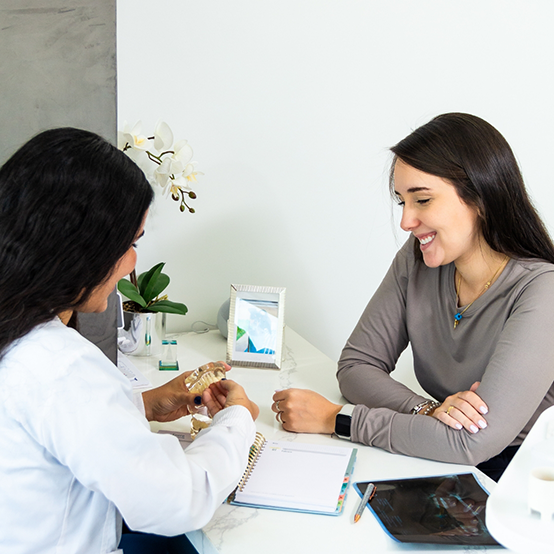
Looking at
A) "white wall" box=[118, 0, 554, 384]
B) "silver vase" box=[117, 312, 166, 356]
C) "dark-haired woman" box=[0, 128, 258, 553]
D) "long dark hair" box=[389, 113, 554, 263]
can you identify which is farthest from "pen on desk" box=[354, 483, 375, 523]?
"white wall" box=[118, 0, 554, 384]

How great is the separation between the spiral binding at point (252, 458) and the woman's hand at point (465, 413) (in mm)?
349

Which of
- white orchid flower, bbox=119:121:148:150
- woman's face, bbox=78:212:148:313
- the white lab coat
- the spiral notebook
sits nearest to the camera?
the white lab coat

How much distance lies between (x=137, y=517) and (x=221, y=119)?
1.38 meters

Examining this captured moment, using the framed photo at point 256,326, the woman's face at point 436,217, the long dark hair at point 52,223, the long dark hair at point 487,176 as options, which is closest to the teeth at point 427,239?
the woman's face at point 436,217

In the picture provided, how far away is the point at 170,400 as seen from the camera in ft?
4.21

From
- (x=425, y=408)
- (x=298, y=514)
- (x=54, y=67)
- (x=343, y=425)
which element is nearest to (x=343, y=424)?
(x=343, y=425)

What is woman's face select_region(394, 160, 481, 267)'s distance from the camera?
1.32 meters

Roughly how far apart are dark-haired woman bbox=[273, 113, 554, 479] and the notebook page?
0.27 ft

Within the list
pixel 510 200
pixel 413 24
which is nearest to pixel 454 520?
pixel 510 200

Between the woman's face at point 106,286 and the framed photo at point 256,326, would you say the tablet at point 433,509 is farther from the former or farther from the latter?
the framed photo at point 256,326

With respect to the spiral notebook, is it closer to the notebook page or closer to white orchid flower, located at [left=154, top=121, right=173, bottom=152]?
the notebook page

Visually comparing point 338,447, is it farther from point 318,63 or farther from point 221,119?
point 318,63

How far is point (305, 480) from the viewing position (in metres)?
1.09

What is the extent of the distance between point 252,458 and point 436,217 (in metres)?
0.64
